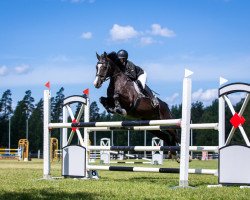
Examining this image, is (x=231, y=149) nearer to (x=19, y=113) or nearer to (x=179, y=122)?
(x=179, y=122)

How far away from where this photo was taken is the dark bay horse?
24.8 feet

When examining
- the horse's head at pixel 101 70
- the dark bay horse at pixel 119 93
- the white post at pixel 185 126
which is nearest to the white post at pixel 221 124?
the white post at pixel 185 126

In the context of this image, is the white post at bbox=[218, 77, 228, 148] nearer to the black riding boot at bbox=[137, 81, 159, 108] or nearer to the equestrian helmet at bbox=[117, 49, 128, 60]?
the black riding boot at bbox=[137, 81, 159, 108]

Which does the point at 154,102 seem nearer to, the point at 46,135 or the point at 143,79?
the point at 143,79

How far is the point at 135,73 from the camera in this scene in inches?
316

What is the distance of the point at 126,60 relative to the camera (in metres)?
8.06

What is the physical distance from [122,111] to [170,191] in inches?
87.8

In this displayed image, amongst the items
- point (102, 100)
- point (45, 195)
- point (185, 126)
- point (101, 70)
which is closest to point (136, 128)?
point (102, 100)

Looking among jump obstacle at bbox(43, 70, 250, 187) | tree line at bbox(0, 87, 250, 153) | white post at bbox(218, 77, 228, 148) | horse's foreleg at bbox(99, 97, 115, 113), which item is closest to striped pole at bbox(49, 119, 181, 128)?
jump obstacle at bbox(43, 70, 250, 187)

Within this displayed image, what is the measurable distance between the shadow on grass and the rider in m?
3.08

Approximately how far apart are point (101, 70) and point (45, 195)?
305 cm

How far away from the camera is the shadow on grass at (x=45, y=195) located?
472 centimetres

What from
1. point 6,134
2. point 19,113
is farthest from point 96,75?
point 19,113

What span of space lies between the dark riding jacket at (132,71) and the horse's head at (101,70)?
0.46 meters
